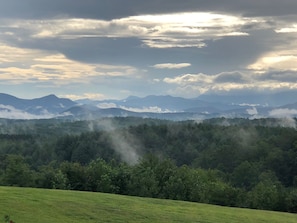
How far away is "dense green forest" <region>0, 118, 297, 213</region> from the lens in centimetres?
6025

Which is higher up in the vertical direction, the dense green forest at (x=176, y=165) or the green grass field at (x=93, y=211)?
the green grass field at (x=93, y=211)

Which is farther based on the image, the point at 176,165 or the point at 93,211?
the point at 176,165

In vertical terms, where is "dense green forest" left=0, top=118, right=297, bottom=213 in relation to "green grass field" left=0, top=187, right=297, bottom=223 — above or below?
below

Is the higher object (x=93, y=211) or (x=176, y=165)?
(x=93, y=211)

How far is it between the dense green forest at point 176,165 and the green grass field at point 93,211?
2679 centimetres

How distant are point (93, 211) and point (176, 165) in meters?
120

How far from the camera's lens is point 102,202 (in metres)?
29.8

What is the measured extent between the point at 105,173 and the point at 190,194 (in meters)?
12.6

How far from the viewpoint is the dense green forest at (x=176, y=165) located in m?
60.2

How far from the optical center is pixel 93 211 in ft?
86.2

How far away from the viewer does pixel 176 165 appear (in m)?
145

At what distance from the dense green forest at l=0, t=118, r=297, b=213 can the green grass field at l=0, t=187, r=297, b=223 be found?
87.9ft

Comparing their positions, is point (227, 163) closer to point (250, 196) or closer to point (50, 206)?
point (250, 196)

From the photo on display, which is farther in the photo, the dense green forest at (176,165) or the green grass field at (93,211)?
the dense green forest at (176,165)
